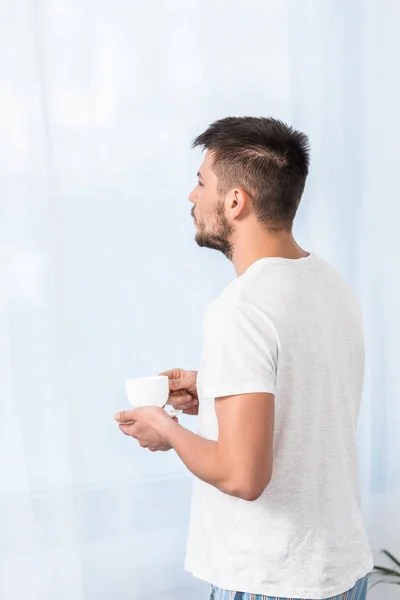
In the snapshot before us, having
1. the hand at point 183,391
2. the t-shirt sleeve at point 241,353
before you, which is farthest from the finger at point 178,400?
the t-shirt sleeve at point 241,353

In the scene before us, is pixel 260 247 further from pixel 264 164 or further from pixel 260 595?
pixel 260 595

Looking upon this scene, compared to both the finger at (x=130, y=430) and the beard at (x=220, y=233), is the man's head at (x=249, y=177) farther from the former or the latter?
the finger at (x=130, y=430)

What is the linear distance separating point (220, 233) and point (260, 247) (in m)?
0.08

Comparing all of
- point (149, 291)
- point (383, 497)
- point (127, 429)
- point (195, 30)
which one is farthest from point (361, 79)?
point (127, 429)

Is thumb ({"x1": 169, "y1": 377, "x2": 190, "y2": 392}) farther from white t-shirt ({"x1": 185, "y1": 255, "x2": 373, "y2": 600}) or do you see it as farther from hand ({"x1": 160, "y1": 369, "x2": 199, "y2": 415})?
white t-shirt ({"x1": 185, "y1": 255, "x2": 373, "y2": 600})

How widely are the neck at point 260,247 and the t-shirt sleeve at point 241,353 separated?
0.14 meters

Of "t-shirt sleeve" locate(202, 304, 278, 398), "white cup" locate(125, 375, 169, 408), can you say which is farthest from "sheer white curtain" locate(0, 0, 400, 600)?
"t-shirt sleeve" locate(202, 304, 278, 398)

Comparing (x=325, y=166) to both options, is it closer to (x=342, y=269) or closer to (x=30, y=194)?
(x=342, y=269)

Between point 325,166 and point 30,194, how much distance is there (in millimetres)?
823

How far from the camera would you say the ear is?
130cm

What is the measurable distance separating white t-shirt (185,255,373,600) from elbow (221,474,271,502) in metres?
0.07

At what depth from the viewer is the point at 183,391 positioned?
1.59 metres

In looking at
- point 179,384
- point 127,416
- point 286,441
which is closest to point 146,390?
point 127,416

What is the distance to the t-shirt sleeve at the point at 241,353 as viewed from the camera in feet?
3.77
